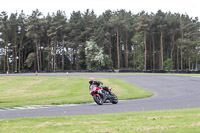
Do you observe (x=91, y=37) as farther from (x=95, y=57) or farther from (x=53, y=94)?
(x=53, y=94)

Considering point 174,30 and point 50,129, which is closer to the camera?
point 50,129

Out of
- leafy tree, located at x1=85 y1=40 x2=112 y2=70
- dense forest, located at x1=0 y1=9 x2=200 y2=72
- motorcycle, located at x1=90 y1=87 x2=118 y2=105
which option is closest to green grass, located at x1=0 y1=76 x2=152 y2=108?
motorcycle, located at x1=90 y1=87 x2=118 y2=105

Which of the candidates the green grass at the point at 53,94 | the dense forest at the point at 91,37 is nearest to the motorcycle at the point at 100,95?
the green grass at the point at 53,94

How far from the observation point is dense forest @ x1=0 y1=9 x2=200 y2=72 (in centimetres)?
8812

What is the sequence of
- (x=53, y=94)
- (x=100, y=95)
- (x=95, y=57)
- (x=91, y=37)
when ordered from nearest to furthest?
(x=100, y=95), (x=53, y=94), (x=95, y=57), (x=91, y=37)

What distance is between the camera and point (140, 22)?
8500cm

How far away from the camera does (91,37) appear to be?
88.9 meters

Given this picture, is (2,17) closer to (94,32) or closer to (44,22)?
(44,22)


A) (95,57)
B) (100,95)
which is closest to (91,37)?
(95,57)

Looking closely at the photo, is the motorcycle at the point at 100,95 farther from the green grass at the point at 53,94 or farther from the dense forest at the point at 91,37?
the dense forest at the point at 91,37

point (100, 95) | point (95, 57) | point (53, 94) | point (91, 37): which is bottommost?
point (53, 94)

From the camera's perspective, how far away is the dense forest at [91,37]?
88.1 metres

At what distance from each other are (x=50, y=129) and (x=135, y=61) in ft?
323

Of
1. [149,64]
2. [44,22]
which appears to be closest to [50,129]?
[44,22]
